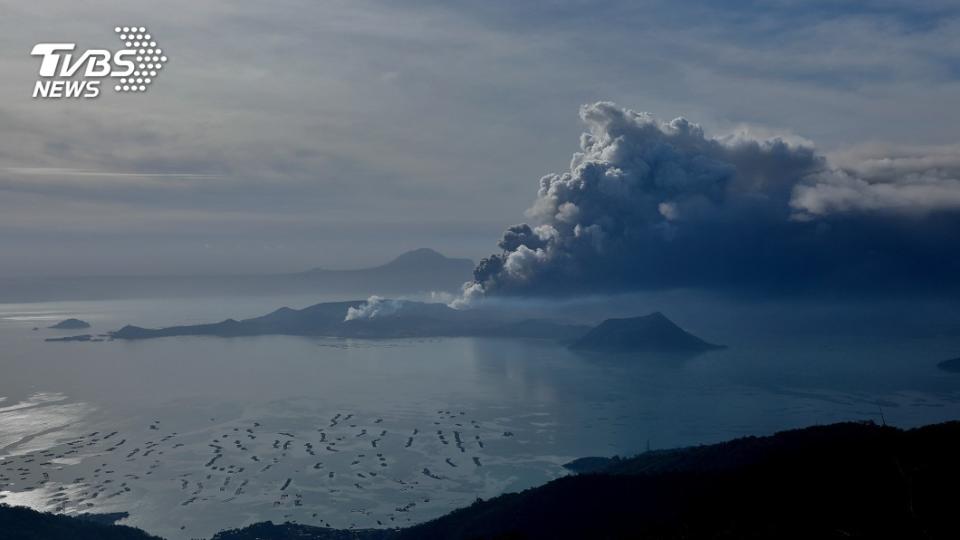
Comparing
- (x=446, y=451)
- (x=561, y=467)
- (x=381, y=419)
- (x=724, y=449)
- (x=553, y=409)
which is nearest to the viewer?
(x=724, y=449)

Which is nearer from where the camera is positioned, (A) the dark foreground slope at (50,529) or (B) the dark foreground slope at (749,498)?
(B) the dark foreground slope at (749,498)

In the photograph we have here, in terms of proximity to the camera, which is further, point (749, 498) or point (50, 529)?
point (50, 529)

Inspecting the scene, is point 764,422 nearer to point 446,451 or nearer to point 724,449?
point 446,451

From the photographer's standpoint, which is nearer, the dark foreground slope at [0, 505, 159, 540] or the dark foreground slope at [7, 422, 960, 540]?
the dark foreground slope at [7, 422, 960, 540]

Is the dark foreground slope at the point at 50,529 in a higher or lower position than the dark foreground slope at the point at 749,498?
lower

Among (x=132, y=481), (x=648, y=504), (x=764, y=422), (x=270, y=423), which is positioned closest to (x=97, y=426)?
(x=270, y=423)

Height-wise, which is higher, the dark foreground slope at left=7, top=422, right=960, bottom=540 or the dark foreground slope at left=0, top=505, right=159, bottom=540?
the dark foreground slope at left=7, top=422, right=960, bottom=540

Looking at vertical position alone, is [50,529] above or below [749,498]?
below

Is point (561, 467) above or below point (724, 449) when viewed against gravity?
below
